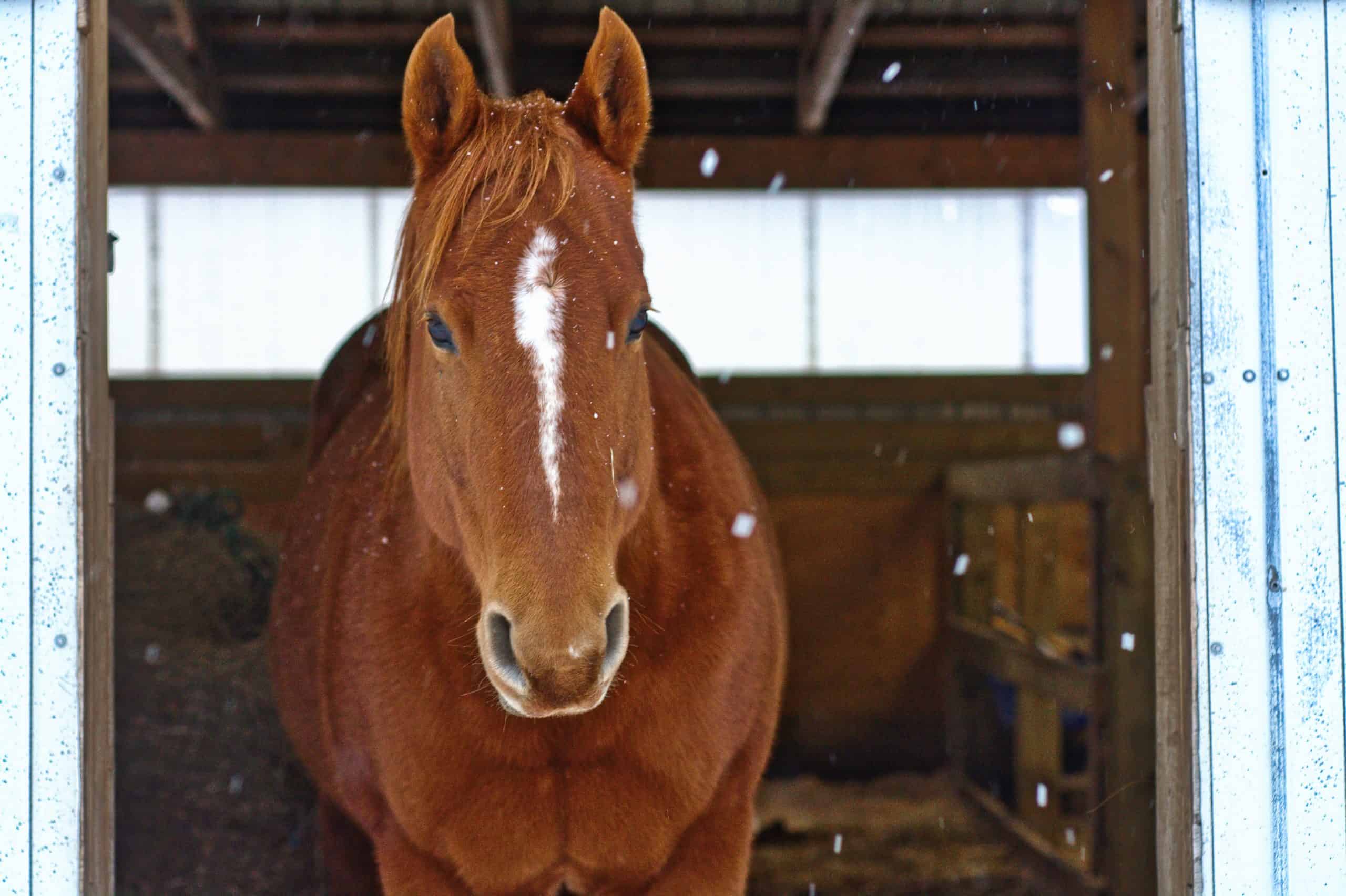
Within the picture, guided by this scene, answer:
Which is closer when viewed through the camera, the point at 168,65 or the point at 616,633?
the point at 616,633

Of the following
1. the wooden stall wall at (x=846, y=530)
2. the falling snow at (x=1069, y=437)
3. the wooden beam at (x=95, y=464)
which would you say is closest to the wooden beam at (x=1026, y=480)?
the wooden stall wall at (x=846, y=530)

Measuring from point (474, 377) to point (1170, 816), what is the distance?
1547 mm

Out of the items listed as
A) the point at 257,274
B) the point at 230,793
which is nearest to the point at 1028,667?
the point at 230,793

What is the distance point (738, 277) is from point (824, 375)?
1293 mm

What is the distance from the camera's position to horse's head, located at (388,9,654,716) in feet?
5.39

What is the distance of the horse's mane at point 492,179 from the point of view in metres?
1.92

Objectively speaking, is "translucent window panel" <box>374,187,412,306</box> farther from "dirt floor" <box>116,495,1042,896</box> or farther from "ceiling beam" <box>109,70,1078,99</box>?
"dirt floor" <box>116,495,1042,896</box>

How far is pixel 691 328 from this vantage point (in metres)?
8.31

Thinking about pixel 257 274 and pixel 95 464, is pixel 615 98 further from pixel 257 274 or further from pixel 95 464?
pixel 257 274

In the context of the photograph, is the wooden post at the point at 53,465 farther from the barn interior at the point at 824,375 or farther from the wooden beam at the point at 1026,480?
the wooden beam at the point at 1026,480

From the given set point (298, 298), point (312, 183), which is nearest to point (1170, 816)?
point (312, 183)

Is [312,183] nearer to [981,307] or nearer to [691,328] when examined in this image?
[691,328]

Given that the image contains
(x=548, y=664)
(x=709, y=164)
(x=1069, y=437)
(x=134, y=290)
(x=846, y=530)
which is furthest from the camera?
(x=134, y=290)

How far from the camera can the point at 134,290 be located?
811 centimetres
